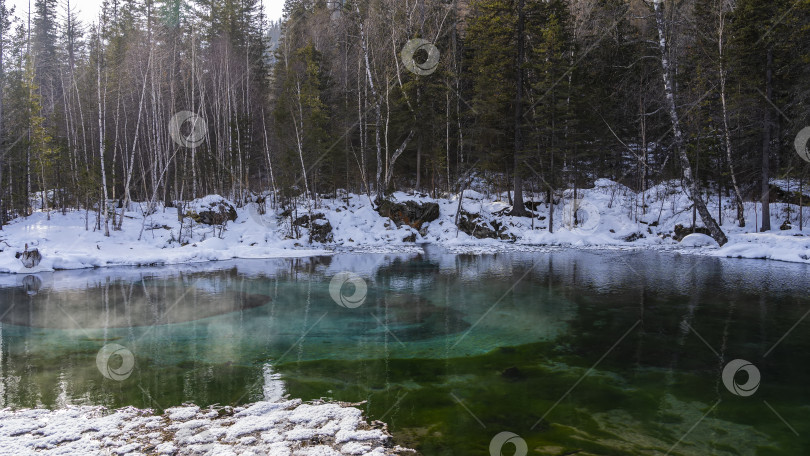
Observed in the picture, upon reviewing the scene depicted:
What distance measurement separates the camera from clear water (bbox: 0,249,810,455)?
484 centimetres

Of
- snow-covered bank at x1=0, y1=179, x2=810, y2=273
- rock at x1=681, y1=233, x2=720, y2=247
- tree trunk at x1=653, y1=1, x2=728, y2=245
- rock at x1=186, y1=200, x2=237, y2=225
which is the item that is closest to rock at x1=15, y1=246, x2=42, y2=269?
snow-covered bank at x1=0, y1=179, x2=810, y2=273

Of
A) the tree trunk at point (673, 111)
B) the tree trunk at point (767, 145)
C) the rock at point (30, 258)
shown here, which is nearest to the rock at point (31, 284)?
the rock at point (30, 258)

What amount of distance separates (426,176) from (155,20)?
22844 mm

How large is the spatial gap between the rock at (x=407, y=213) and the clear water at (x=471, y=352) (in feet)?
50.0

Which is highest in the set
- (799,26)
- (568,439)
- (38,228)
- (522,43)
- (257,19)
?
(257,19)

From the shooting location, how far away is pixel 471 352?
24.7 feet

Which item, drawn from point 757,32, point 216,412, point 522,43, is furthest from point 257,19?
point 216,412

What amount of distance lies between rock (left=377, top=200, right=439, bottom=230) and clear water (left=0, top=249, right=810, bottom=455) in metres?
15.2

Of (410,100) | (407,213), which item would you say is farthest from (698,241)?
(410,100)

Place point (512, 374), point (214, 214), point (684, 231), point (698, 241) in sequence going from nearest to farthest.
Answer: point (512, 374) < point (698, 241) < point (684, 231) < point (214, 214)

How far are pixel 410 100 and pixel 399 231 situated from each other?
9.39 metres

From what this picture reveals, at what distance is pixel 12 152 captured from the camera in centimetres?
2495

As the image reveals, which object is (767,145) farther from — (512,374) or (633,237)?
(512,374)

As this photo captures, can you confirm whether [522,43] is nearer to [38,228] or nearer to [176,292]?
[176,292]
